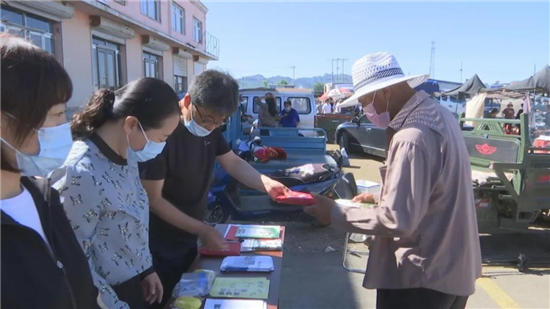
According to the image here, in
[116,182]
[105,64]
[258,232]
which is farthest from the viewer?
[105,64]

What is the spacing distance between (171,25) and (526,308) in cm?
1912

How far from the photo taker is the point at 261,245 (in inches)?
91.2

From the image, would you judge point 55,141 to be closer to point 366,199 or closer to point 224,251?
point 224,251

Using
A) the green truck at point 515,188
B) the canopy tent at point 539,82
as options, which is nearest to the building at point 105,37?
Result: the green truck at point 515,188

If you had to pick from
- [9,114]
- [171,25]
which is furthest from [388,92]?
[171,25]

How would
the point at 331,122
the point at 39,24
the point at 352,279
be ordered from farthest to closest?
the point at 331,122
the point at 39,24
the point at 352,279

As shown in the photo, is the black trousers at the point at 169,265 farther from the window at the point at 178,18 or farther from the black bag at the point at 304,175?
the window at the point at 178,18

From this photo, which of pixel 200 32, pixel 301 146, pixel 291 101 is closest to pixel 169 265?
pixel 301 146

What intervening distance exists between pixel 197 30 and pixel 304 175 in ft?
74.0

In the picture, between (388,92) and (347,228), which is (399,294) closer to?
(347,228)

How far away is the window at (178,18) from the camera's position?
20.2 metres

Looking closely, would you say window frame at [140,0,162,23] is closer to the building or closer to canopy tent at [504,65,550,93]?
the building

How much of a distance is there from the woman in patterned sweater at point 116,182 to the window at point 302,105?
8.68 metres

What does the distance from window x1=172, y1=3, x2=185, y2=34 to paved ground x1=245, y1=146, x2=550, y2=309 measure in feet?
58.6
